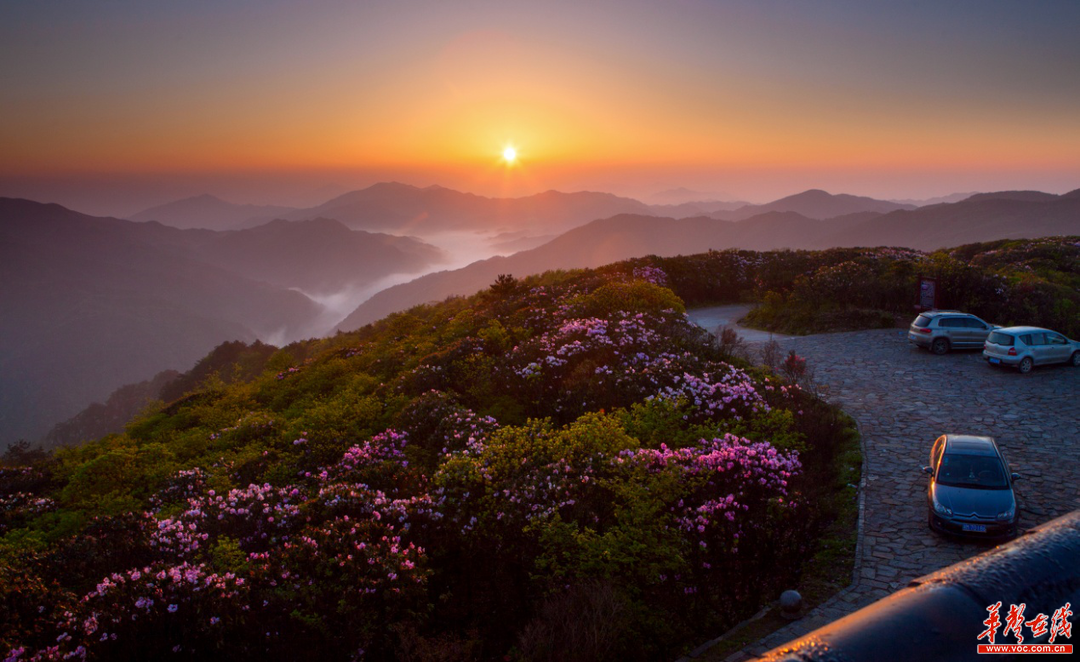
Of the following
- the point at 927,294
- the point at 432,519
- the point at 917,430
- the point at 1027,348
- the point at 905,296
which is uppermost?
the point at 927,294

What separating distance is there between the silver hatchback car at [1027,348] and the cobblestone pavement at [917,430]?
336 mm

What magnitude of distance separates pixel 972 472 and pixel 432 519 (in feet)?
28.4

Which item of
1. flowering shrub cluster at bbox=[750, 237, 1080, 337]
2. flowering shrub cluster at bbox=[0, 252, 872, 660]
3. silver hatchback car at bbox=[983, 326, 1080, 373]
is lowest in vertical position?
flowering shrub cluster at bbox=[0, 252, 872, 660]

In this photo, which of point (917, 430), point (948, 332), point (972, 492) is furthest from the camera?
point (948, 332)

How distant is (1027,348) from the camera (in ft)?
53.7

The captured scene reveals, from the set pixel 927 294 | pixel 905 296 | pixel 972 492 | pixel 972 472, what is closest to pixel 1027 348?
pixel 927 294

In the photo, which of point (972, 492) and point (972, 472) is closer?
point (972, 492)

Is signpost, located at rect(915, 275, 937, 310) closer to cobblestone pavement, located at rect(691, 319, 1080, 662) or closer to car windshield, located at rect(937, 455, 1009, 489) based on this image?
cobblestone pavement, located at rect(691, 319, 1080, 662)

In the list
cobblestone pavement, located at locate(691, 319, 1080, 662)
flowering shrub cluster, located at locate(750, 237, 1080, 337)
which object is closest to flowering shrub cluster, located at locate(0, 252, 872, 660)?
cobblestone pavement, located at locate(691, 319, 1080, 662)

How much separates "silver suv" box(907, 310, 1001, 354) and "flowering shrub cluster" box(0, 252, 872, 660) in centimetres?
895

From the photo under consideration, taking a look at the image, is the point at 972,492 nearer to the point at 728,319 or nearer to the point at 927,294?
the point at 728,319

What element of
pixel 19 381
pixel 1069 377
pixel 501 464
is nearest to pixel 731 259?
pixel 1069 377

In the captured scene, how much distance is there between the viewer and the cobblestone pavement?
8.27m

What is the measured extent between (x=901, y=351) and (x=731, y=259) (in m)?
13.9
